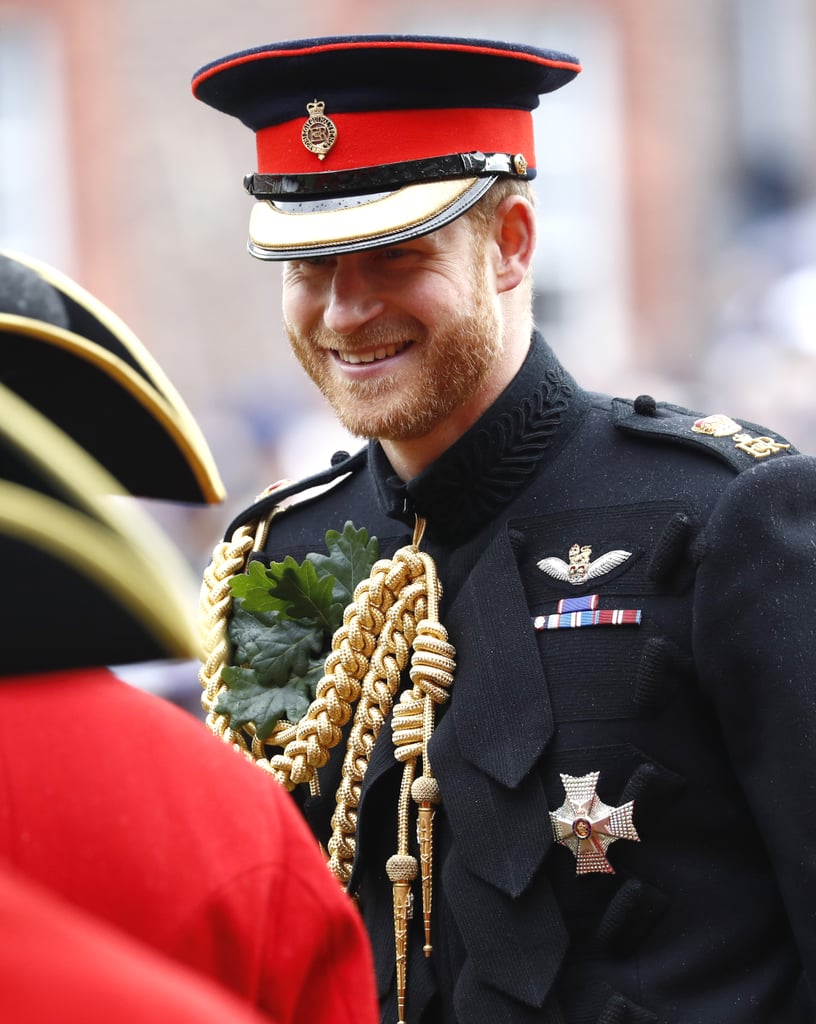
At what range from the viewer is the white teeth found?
288cm

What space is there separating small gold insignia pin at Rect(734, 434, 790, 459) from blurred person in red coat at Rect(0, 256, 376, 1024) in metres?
1.24

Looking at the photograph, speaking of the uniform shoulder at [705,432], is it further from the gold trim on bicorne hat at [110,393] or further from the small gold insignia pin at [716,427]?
the gold trim on bicorne hat at [110,393]

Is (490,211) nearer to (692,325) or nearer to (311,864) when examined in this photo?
(311,864)

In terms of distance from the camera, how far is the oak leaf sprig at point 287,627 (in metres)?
2.97

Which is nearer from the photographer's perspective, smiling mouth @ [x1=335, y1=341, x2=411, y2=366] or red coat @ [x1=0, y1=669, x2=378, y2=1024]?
red coat @ [x1=0, y1=669, x2=378, y2=1024]

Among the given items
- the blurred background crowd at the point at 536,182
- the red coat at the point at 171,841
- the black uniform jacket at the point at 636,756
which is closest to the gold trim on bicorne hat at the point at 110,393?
the red coat at the point at 171,841

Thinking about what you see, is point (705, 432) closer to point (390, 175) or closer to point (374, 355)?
point (374, 355)

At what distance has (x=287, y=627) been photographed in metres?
3.03

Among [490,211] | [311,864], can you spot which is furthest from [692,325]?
[311,864]

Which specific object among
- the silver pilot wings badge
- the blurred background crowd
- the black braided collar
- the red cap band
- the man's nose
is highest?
the red cap band

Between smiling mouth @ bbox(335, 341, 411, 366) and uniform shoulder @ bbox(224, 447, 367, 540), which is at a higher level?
smiling mouth @ bbox(335, 341, 411, 366)

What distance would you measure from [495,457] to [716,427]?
36cm

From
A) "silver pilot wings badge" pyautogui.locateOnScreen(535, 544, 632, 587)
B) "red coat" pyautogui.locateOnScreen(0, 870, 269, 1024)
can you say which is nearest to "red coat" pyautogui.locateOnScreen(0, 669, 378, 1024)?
"red coat" pyautogui.locateOnScreen(0, 870, 269, 1024)

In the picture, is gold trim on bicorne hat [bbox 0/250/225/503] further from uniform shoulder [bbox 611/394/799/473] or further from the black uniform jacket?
uniform shoulder [bbox 611/394/799/473]
